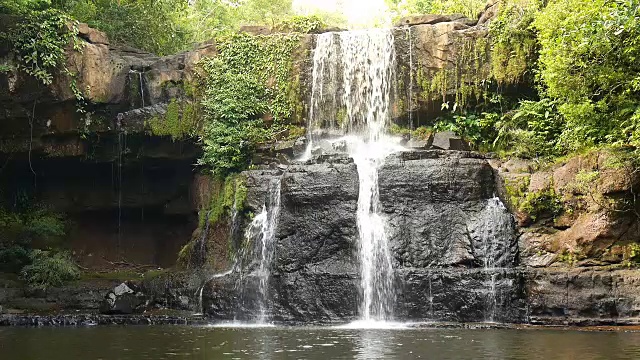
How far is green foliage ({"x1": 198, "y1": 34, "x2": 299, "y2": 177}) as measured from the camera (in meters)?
20.4

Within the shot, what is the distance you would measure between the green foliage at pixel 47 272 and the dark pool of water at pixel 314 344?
5.32 meters

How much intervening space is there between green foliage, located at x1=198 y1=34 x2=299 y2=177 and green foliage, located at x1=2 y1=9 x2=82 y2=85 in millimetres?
4242

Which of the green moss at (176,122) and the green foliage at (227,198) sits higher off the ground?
the green moss at (176,122)

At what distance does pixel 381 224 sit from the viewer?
16.2 meters

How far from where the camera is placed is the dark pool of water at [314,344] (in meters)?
8.76

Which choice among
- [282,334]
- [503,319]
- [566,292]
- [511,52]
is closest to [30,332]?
[282,334]

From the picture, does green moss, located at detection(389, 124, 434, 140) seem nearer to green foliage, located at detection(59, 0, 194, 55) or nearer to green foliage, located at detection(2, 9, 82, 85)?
green foliage, located at detection(2, 9, 82, 85)

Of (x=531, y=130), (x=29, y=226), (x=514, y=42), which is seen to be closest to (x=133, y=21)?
(x=29, y=226)

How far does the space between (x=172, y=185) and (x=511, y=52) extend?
1200 cm

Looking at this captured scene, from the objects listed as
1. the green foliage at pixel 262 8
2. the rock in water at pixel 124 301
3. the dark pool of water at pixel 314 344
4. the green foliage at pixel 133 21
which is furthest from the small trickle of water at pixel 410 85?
the green foliage at pixel 262 8

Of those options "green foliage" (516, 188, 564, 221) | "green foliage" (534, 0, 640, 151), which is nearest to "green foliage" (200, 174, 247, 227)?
"green foliage" (516, 188, 564, 221)

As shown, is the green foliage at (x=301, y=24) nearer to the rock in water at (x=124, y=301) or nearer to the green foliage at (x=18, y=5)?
the green foliage at (x=18, y=5)

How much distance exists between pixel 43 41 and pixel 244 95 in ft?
19.7

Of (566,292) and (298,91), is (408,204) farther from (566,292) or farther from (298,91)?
(298,91)
